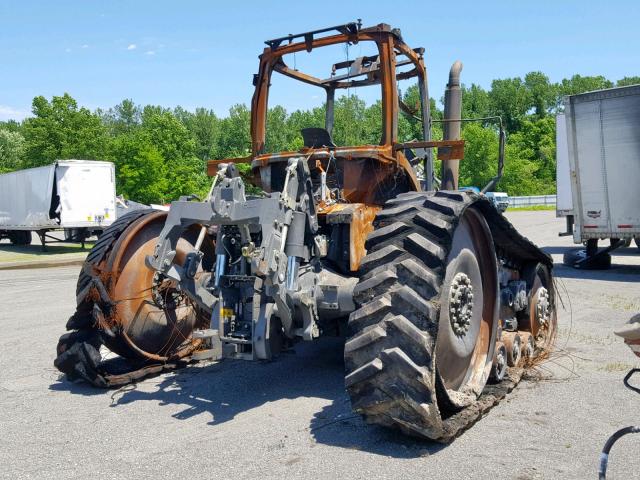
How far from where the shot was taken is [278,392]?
6.03 metres

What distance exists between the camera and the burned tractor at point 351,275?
4453 mm

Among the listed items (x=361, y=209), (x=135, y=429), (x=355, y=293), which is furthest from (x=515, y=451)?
(x=135, y=429)

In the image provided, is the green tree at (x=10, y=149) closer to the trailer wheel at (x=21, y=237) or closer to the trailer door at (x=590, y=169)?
the trailer wheel at (x=21, y=237)

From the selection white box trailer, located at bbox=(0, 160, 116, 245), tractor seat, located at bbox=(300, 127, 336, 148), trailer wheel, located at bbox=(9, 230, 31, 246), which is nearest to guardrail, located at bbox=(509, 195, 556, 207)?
white box trailer, located at bbox=(0, 160, 116, 245)

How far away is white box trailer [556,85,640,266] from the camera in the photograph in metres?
13.8

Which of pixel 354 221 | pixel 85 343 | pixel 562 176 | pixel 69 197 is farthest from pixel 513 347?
pixel 69 197

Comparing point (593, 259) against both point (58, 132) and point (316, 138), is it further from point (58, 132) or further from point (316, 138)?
point (58, 132)

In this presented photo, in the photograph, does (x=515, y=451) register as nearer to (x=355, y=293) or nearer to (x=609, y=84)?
(x=355, y=293)

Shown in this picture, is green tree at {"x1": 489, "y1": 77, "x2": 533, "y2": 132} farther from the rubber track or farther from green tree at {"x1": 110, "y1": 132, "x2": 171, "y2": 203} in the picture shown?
the rubber track

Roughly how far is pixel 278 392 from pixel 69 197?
20.3 meters

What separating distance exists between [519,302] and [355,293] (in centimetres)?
274

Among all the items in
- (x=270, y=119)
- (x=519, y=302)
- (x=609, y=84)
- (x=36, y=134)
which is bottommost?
(x=519, y=302)

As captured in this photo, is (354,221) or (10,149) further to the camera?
(10,149)

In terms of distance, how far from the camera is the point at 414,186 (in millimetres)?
6523
